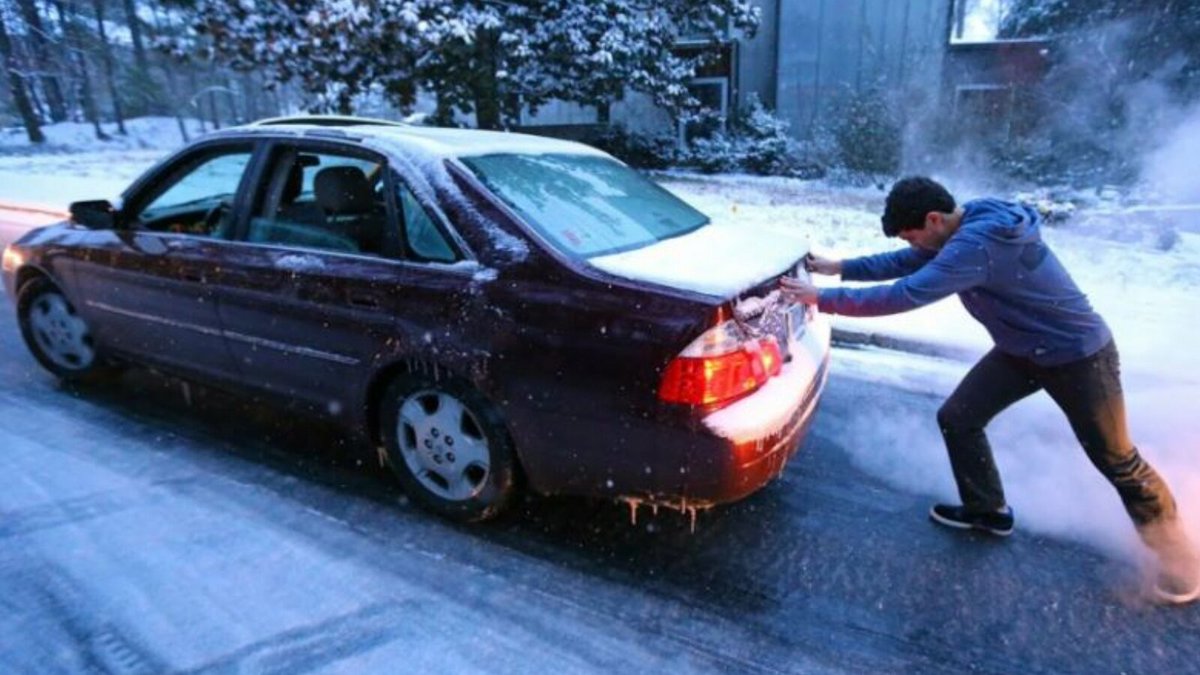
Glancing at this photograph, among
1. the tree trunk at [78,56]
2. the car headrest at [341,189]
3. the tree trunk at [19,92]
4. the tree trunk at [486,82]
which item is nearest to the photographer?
the car headrest at [341,189]

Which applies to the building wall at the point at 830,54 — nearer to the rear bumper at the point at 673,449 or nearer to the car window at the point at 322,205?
the car window at the point at 322,205

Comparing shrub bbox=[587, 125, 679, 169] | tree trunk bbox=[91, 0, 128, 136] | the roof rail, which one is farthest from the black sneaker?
tree trunk bbox=[91, 0, 128, 136]

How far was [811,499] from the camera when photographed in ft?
11.4

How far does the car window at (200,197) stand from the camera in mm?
3781

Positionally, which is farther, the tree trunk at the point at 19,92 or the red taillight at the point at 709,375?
the tree trunk at the point at 19,92

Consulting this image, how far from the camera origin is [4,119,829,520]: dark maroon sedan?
268 centimetres

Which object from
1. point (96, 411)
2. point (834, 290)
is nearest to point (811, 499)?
point (834, 290)

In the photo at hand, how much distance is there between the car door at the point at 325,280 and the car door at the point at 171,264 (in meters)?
0.18

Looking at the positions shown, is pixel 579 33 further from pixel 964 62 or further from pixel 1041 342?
pixel 1041 342

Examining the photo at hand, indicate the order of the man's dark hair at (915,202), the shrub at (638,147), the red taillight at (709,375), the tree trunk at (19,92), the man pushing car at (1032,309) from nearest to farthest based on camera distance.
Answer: the red taillight at (709,375)
the man pushing car at (1032,309)
the man's dark hair at (915,202)
the shrub at (638,147)
the tree trunk at (19,92)

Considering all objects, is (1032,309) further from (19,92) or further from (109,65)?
(109,65)

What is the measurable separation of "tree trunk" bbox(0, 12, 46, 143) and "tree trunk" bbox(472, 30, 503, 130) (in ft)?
72.3

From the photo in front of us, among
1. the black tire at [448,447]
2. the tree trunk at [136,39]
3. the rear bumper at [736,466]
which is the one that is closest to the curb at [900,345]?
the rear bumper at [736,466]

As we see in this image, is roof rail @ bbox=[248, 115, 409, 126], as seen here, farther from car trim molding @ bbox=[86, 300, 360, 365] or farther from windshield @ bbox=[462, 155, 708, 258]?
car trim molding @ bbox=[86, 300, 360, 365]
